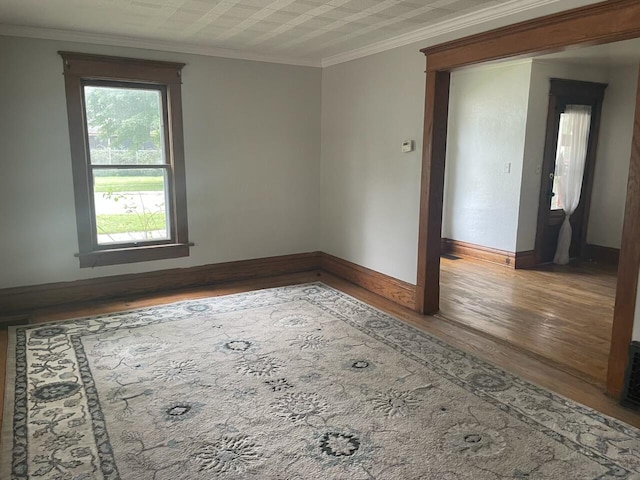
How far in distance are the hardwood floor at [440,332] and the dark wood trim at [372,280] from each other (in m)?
0.07

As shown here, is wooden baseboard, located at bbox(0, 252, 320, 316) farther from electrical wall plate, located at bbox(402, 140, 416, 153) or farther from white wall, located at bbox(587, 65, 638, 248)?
white wall, located at bbox(587, 65, 638, 248)

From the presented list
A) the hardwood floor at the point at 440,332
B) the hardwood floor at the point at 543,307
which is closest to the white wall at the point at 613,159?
the hardwood floor at the point at 543,307

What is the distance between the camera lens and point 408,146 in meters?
4.36

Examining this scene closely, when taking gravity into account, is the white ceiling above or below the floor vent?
above

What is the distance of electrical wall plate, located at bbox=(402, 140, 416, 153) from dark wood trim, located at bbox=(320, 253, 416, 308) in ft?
4.01

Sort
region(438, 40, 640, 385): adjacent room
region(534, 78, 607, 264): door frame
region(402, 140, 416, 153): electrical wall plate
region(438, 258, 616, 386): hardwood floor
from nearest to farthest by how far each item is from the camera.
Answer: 1. region(438, 258, 616, 386): hardwood floor
2. region(402, 140, 416, 153): electrical wall plate
3. region(438, 40, 640, 385): adjacent room
4. region(534, 78, 607, 264): door frame

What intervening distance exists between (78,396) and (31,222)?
214cm

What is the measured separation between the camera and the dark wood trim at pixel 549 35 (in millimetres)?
2725

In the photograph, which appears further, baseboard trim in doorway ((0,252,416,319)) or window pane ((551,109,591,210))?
window pane ((551,109,591,210))

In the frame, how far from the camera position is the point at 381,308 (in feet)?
14.8

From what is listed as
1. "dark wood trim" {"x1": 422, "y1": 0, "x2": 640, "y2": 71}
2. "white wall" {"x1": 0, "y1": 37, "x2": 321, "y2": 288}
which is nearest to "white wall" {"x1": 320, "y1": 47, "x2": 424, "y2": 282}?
"white wall" {"x1": 0, "y1": 37, "x2": 321, "y2": 288}

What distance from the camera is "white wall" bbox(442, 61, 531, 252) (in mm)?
5992

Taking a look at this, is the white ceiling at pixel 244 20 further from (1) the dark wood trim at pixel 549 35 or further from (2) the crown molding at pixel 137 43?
(1) the dark wood trim at pixel 549 35

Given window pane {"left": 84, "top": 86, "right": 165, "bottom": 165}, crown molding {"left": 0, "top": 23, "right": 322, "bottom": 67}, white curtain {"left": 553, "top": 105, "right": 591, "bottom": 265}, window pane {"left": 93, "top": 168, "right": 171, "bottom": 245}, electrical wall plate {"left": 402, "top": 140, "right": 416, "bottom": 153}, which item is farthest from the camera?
white curtain {"left": 553, "top": 105, "right": 591, "bottom": 265}
